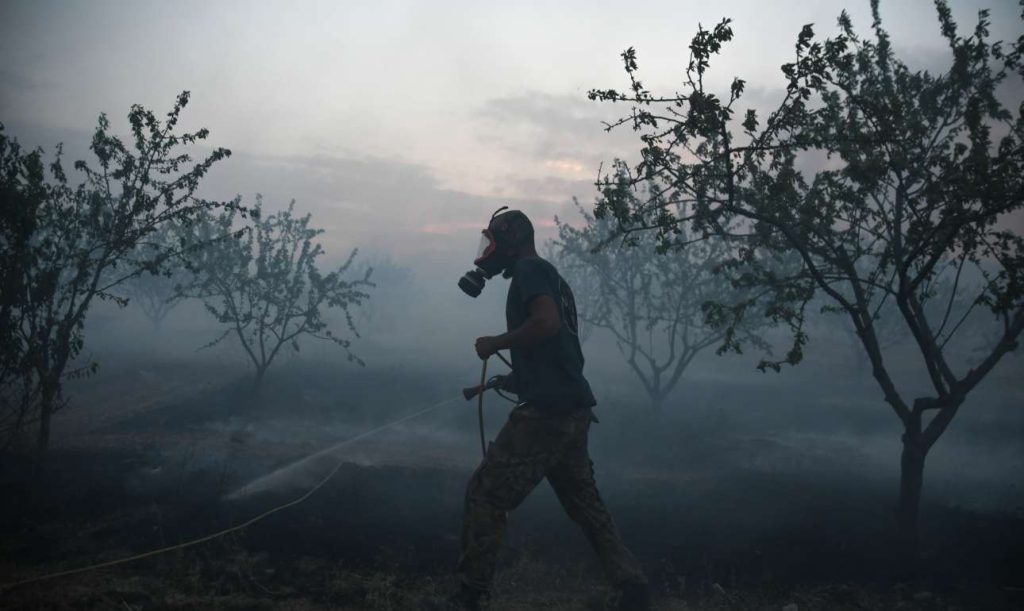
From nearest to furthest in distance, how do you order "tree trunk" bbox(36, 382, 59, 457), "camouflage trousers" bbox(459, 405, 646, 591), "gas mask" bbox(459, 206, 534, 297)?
"camouflage trousers" bbox(459, 405, 646, 591) → "gas mask" bbox(459, 206, 534, 297) → "tree trunk" bbox(36, 382, 59, 457)

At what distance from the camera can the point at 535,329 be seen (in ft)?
12.7

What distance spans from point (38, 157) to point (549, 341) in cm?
582

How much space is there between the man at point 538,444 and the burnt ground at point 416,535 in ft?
2.28

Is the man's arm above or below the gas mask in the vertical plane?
below

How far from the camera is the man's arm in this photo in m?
3.87

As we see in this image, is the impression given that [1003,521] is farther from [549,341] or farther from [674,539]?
[549,341]

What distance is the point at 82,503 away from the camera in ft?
19.9

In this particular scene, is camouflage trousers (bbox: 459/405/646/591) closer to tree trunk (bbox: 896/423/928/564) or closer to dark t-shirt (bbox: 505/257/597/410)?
dark t-shirt (bbox: 505/257/597/410)

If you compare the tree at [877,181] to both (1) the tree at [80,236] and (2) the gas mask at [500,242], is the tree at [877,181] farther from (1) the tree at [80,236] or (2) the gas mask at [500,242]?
(1) the tree at [80,236]

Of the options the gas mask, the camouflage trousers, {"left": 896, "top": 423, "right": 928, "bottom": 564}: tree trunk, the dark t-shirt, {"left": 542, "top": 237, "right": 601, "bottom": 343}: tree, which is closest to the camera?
the camouflage trousers

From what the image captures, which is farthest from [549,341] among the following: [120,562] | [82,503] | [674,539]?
[82,503]

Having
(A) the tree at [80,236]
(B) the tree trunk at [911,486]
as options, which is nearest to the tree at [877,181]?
(B) the tree trunk at [911,486]

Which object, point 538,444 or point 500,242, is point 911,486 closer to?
point 538,444

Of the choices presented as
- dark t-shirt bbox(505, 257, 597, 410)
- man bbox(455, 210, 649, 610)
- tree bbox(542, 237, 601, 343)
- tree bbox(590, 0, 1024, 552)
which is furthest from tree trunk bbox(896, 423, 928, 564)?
tree bbox(542, 237, 601, 343)
